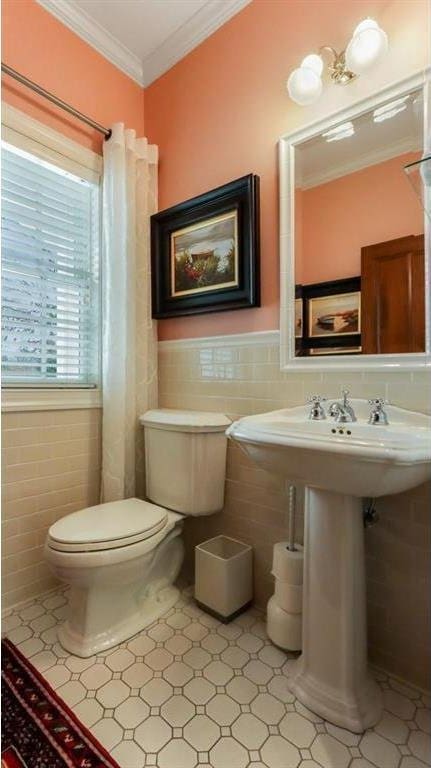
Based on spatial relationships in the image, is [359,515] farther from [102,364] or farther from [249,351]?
[102,364]

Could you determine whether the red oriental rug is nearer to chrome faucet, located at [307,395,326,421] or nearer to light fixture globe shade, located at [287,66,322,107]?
chrome faucet, located at [307,395,326,421]

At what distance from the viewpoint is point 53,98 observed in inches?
60.3

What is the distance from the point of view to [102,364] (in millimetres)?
1754

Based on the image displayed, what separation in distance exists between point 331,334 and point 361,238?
1.09 feet

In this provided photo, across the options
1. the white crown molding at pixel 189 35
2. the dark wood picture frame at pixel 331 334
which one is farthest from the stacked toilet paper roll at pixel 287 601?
the white crown molding at pixel 189 35

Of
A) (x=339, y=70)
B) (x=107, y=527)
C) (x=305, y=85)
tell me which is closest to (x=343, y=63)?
(x=339, y=70)

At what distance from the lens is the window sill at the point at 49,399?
1.49 m

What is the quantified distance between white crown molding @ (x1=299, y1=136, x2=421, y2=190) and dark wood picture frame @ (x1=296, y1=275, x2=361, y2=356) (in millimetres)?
367

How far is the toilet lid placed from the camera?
47.9 inches

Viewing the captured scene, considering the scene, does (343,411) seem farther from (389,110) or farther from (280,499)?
(389,110)

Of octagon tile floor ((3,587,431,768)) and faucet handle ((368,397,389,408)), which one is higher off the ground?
faucet handle ((368,397,389,408))

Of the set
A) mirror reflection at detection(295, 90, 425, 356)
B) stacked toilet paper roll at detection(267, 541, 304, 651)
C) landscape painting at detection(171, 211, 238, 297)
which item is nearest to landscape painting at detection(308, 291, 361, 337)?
mirror reflection at detection(295, 90, 425, 356)

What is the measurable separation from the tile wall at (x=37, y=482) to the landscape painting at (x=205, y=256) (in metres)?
0.75

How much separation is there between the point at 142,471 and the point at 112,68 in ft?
6.40
